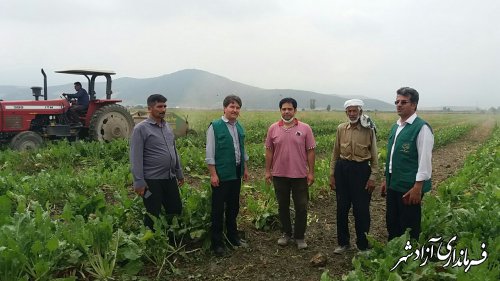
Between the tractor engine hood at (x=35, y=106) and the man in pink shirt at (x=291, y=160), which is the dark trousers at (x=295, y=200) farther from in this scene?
the tractor engine hood at (x=35, y=106)

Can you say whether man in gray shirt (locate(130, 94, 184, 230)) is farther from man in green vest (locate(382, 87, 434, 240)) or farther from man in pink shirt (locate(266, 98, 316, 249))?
man in green vest (locate(382, 87, 434, 240))

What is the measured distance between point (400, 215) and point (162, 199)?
2.56 m

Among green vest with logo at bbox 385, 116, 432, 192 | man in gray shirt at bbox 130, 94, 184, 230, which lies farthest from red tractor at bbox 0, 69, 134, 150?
green vest with logo at bbox 385, 116, 432, 192

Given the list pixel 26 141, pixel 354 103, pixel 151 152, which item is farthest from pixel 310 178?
pixel 26 141

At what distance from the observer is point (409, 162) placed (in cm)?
388

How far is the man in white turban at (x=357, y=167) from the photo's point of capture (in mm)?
4383

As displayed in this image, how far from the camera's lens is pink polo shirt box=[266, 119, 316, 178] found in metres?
4.58

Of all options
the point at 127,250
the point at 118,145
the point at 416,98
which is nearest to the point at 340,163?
the point at 416,98

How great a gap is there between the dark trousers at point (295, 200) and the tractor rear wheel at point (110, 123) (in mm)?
7755

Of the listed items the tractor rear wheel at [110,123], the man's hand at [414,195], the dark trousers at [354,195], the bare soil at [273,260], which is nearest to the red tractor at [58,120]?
the tractor rear wheel at [110,123]

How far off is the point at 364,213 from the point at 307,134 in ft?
3.60

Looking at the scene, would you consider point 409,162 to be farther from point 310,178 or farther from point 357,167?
point 310,178

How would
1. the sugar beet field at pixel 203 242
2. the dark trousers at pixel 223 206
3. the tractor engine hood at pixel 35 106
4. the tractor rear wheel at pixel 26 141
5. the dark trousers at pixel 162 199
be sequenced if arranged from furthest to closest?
the tractor engine hood at pixel 35 106, the tractor rear wheel at pixel 26 141, the dark trousers at pixel 223 206, the dark trousers at pixel 162 199, the sugar beet field at pixel 203 242

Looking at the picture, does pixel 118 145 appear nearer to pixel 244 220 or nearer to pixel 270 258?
pixel 244 220
